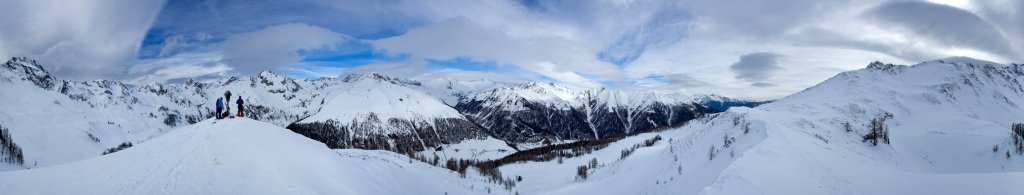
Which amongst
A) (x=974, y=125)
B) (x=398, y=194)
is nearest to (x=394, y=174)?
(x=398, y=194)

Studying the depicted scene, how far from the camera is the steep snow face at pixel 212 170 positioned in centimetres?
1848

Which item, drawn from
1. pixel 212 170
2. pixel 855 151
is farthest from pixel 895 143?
pixel 212 170

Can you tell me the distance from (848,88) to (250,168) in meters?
72.0

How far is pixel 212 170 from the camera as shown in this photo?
20.6m

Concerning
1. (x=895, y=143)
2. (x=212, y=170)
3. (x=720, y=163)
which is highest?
(x=212, y=170)

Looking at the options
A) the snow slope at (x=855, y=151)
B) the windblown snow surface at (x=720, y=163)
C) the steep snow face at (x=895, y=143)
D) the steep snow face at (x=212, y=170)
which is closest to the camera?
the steep snow face at (x=212, y=170)

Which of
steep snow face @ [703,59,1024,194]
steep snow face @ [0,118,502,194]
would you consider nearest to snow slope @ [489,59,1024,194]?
steep snow face @ [703,59,1024,194]

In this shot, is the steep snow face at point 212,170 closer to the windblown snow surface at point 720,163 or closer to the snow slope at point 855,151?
the windblown snow surface at point 720,163

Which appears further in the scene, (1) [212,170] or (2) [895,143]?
(2) [895,143]

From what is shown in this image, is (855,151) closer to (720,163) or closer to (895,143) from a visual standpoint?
(895,143)

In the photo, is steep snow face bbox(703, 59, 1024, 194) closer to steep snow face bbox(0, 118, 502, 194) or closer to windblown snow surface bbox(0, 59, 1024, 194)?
windblown snow surface bbox(0, 59, 1024, 194)

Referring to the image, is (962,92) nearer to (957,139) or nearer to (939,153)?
(957,139)

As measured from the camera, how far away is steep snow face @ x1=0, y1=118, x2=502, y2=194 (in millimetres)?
18484

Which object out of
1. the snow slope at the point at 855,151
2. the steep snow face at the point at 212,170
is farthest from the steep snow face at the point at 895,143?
the steep snow face at the point at 212,170
